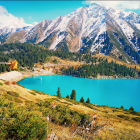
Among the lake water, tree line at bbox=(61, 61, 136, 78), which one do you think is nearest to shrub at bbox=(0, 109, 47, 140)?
the lake water

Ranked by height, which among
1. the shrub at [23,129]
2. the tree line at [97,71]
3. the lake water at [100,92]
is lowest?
the lake water at [100,92]

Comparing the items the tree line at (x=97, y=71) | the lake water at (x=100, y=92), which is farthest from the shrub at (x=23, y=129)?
the tree line at (x=97, y=71)

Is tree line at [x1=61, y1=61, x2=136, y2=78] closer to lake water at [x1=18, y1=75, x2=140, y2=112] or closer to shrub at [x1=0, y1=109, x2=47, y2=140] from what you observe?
lake water at [x1=18, y1=75, x2=140, y2=112]

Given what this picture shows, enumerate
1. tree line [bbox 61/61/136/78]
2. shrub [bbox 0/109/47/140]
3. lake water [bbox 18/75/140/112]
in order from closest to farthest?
shrub [bbox 0/109/47/140]
lake water [bbox 18/75/140/112]
tree line [bbox 61/61/136/78]

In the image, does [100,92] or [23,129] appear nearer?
[23,129]

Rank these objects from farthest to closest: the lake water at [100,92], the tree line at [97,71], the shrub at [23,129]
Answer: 1. the tree line at [97,71]
2. the lake water at [100,92]
3. the shrub at [23,129]

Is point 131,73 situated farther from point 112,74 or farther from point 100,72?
point 100,72

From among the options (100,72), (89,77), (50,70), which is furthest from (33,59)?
(100,72)

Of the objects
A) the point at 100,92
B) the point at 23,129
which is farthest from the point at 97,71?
the point at 23,129

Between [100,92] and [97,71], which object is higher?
[97,71]

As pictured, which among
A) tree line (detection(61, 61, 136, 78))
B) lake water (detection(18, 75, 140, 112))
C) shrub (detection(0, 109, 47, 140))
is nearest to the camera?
shrub (detection(0, 109, 47, 140))

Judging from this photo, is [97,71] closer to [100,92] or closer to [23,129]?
[100,92]

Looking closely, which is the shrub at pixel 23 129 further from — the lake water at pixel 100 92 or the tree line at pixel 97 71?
the tree line at pixel 97 71
